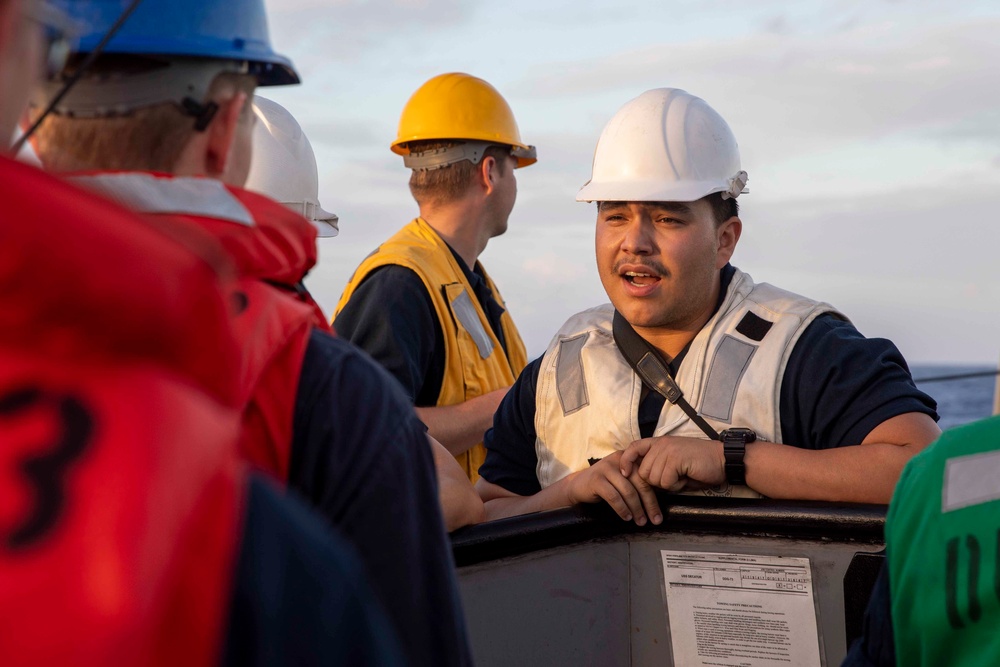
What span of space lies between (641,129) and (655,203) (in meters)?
0.31

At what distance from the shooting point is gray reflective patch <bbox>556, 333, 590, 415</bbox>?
4.03 meters

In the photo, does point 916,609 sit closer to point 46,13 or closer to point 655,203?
point 46,13

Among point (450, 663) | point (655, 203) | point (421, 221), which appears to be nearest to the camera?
point (450, 663)

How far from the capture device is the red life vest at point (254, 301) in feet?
4.20

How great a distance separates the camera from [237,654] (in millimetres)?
712

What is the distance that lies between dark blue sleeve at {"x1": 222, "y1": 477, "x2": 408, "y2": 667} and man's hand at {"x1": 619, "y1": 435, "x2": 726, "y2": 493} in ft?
8.88

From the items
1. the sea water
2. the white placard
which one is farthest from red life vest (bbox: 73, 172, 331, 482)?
the sea water

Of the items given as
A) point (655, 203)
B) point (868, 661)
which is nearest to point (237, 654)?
point (868, 661)

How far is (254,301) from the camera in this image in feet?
4.40

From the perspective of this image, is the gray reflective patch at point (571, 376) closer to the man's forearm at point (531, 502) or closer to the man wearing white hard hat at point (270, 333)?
the man's forearm at point (531, 502)

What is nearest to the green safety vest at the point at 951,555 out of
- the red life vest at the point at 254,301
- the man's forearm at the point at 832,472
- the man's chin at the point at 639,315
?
the red life vest at the point at 254,301

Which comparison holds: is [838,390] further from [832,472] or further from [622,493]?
[622,493]

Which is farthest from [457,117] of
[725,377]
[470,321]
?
[725,377]

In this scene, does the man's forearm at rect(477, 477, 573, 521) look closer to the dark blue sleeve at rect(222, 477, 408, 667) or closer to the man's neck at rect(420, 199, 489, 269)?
the man's neck at rect(420, 199, 489, 269)
